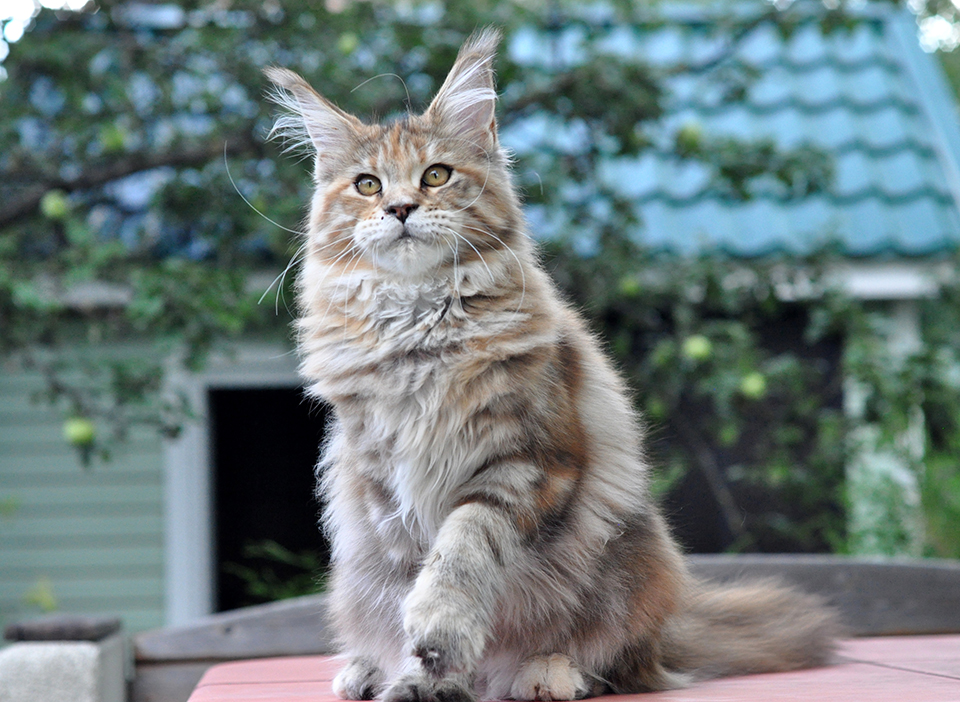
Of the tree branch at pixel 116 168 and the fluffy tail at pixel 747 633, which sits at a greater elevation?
the tree branch at pixel 116 168

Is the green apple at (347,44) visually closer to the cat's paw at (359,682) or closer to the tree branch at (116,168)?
the tree branch at (116,168)

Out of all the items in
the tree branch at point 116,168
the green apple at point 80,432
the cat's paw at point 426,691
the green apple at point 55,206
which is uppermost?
the tree branch at point 116,168

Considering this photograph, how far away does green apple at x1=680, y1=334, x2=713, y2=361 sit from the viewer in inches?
136

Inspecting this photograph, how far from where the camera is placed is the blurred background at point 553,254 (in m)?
3.60

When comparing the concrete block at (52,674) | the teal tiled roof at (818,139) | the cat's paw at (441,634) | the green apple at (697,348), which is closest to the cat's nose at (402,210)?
the cat's paw at (441,634)

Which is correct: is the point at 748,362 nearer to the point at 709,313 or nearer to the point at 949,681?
the point at 709,313

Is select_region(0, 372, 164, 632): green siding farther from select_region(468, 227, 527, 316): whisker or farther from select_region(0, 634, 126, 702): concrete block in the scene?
select_region(468, 227, 527, 316): whisker

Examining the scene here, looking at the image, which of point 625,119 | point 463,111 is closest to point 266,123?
point 625,119

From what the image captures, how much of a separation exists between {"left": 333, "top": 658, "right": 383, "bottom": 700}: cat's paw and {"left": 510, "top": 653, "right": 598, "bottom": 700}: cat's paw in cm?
28

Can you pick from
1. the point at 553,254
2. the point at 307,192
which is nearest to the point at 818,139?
the point at 553,254

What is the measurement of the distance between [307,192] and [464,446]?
2194 millimetres

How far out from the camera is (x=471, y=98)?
191 cm

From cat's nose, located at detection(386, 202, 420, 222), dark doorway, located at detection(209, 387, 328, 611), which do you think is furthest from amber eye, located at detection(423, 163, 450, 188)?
dark doorway, located at detection(209, 387, 328, 611)

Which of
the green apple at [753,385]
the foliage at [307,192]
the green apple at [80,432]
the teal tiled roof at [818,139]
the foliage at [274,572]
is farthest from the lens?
the teal tiled roof at [818,139]
